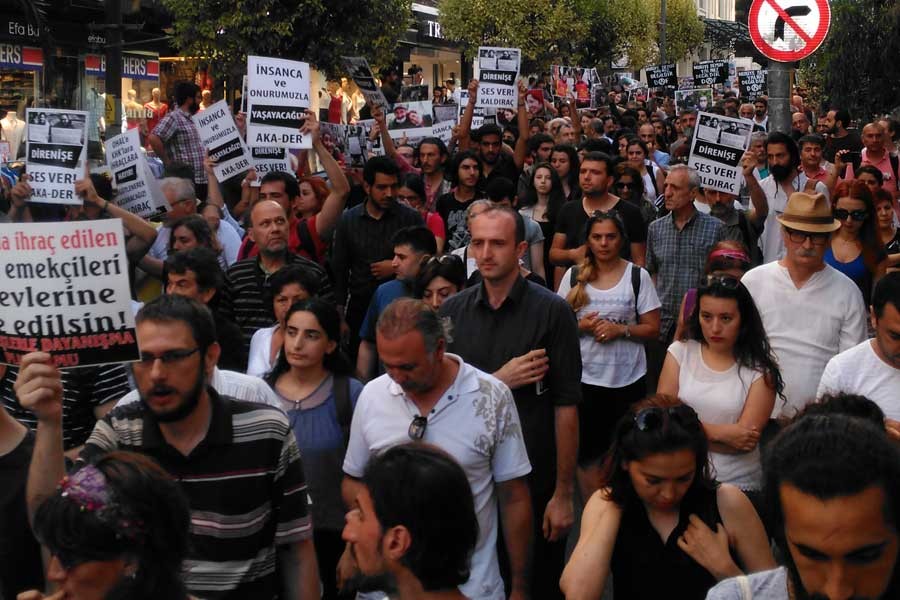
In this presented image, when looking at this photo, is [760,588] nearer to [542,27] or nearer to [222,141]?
[222,141]

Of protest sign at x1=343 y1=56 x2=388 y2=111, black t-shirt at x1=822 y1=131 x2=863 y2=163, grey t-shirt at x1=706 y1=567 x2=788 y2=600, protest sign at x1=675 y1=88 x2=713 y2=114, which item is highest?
protest sign at x1=675 y1=88 x2=713 y2=114

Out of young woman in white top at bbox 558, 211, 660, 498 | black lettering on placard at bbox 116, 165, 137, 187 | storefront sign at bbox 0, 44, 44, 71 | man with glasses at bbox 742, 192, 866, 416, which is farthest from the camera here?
storefront sign at bbox 0, 44, 44, 71

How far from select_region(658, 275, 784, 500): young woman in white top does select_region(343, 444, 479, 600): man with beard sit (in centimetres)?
239

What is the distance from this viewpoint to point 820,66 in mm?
24781

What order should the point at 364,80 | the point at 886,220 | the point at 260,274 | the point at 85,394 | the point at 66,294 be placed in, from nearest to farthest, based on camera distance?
the point at 66,294, the point at 85,394, the point at 260,274, the point at 886,220, the point at 364,80

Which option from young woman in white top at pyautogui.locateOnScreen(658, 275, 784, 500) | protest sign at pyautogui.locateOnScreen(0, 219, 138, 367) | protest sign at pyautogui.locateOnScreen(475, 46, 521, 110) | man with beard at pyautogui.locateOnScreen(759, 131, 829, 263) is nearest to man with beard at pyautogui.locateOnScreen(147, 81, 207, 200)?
protest sign at pyautogui.locateOnScreen(475, 46, 521, 110)

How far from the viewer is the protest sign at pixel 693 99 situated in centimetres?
2842

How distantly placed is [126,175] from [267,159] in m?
1.27

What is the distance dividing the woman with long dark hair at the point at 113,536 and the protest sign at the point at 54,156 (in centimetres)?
612

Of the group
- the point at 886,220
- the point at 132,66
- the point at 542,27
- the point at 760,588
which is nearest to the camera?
the point at 760,588

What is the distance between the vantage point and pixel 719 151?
10.7 m

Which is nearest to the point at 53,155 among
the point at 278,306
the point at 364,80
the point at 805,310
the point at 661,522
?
the point at 278,306

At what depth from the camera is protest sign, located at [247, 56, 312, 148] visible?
10.7 metres

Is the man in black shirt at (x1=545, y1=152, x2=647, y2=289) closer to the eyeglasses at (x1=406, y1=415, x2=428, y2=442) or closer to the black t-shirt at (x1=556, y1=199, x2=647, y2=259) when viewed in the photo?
the black t-shirt at (x1=556, y1=199, x2=647, y2=259)
